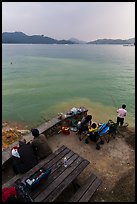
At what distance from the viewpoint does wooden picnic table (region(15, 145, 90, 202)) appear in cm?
504

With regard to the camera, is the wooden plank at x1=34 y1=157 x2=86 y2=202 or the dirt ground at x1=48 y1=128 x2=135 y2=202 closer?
the wooden plank at x1=34 y1=157 x2=86 y2=202

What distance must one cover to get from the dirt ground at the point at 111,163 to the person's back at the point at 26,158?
4.99 feet

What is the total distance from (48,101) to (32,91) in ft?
18.0

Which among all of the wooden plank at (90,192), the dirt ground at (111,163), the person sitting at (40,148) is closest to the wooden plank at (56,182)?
the wooden plank at (90,192)

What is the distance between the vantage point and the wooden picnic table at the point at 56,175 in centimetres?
504

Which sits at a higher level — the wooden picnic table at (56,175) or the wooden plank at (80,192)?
the wooden picnic table at (56,175)

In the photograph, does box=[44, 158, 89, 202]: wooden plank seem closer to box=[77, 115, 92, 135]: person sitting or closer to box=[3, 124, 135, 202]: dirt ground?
box=[3, 124, 135, 202]: dirt ground

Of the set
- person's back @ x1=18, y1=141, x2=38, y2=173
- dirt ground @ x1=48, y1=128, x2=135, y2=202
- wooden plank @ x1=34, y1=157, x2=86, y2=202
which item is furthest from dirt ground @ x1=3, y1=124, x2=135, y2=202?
person's back @ x1=18, y1=141, x2=38, y2=173

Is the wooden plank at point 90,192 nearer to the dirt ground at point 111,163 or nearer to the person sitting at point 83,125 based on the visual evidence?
the dirt ground at point 111,163

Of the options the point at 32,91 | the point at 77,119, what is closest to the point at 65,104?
the point at 32,91

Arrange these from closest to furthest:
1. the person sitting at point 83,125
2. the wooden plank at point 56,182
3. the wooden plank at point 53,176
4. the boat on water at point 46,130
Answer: the wooden plank at point 56,182
the wooden plank at point 53,176
the boat on water at point 46,130
the person sitting at point 83,125

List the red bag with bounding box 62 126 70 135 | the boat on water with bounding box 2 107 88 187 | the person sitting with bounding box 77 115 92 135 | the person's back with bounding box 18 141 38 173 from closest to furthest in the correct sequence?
the person's back with bounding box 18 141 38 173 → the boat on water with bounding box 2 107 88 187 → the person sitting with bounding box 77 115 92 135 → the red bag with bounding box 62 126 70 135

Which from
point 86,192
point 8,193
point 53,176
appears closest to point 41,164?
point 53,176

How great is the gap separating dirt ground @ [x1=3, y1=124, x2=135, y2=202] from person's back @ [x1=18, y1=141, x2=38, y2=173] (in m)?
1.52
